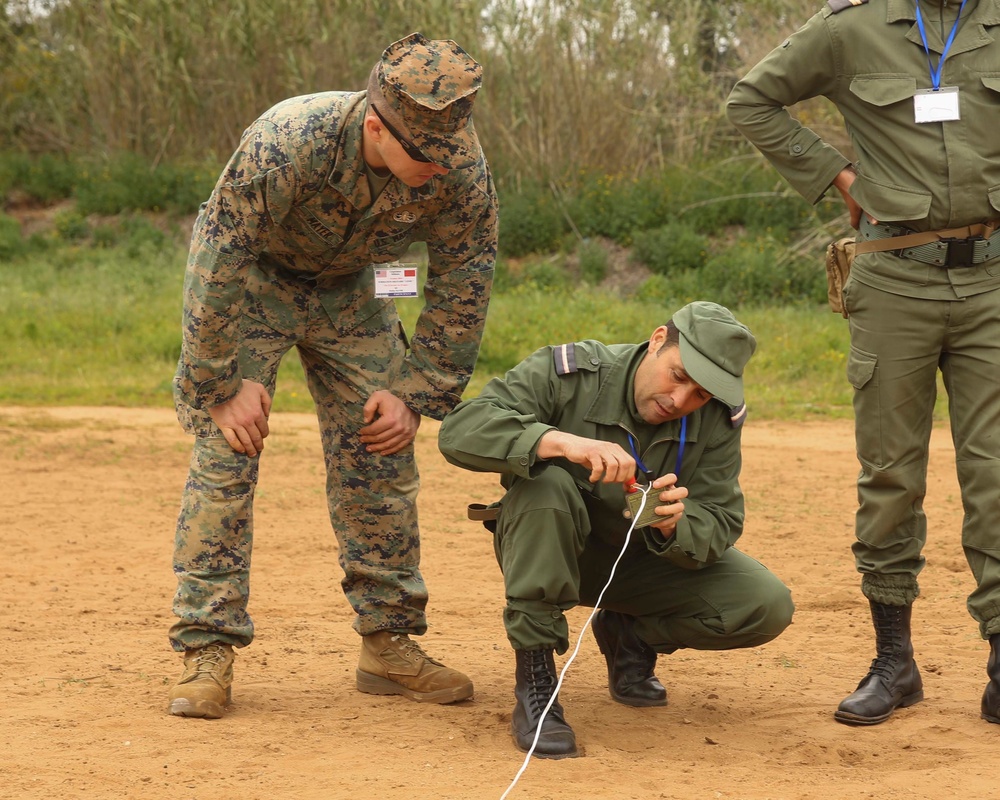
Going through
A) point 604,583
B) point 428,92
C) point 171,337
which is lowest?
point 171,337

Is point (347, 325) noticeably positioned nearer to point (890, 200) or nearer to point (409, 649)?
point (409, 649)

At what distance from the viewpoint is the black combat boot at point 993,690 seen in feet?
12.1

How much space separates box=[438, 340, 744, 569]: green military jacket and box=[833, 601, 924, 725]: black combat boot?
1.94ft

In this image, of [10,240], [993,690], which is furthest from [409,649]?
[10,240]

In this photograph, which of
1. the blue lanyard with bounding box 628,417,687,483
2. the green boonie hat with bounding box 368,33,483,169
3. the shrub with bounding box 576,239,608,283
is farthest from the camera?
the shrub with bounding box 576,239,608,283

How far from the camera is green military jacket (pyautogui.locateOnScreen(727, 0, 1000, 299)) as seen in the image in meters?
3.64

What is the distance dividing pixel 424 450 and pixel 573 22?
740 centimetres

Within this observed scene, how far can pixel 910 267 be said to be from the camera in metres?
3.72

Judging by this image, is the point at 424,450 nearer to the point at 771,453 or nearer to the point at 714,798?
the point at 771,453

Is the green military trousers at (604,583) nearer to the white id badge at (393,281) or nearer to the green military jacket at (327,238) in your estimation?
the green military jacket at (327,238)

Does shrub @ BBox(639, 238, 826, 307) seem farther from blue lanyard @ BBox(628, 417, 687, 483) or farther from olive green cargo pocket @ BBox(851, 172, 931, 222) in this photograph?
blue lanyard @ BBox(628, 417, 687, 483)

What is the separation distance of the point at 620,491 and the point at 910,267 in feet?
3.46

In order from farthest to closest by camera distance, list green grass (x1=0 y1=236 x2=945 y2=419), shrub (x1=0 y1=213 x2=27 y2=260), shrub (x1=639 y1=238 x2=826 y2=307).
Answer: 1. shrub (x1=0 y1=213 x2=27 y2=260)
2. shrub (x1=639 y1=238 x2=826 y2=307)
3. green grass (x1=0 y1=236 x2=945 y2=419)

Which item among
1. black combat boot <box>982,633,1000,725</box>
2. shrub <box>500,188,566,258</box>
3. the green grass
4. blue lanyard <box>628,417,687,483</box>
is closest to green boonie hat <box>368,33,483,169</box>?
blue lanyard <box>628,417,687,483</box>
